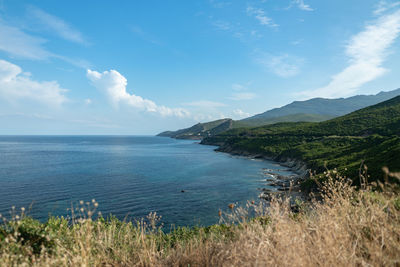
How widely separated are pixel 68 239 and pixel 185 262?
346 cm

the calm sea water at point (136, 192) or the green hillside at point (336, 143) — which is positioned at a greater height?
the green hillside at point (336, 143)

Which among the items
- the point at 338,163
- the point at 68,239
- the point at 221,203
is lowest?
the point at 221,203

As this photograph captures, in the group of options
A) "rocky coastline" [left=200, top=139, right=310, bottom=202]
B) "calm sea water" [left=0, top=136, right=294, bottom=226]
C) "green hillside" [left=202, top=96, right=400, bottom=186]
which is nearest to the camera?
"calm sea water" [left=0, top=136, right=294, bottom=226]

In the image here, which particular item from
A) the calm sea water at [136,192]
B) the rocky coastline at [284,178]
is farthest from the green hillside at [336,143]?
the calm sea water at [136,192]

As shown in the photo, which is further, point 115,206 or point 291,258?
point 115,206

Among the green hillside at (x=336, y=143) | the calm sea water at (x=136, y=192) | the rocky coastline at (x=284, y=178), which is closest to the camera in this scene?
the calm sea water at (x=136, y=192)

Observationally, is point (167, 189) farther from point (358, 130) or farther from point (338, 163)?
point (358, 130)

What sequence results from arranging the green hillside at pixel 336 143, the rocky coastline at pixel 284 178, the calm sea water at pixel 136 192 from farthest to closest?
1. the green hillside at pixel 336 143
2. the rocky coastline at pixel 284 178
3. the calm sea water at pixel 136 192

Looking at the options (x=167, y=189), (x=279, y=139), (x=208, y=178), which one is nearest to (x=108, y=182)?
(x=167, y=189)

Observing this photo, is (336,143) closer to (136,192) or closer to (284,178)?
(284,178)

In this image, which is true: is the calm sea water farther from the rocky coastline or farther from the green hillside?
the green hillside

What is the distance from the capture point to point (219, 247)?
19.7ft

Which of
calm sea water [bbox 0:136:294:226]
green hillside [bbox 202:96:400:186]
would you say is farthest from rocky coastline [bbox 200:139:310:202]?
calm sea water [bbox 0:136:294:226]

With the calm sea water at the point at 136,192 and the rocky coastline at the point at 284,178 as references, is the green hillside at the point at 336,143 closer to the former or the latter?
the rocky coastline at the point at 284,178
